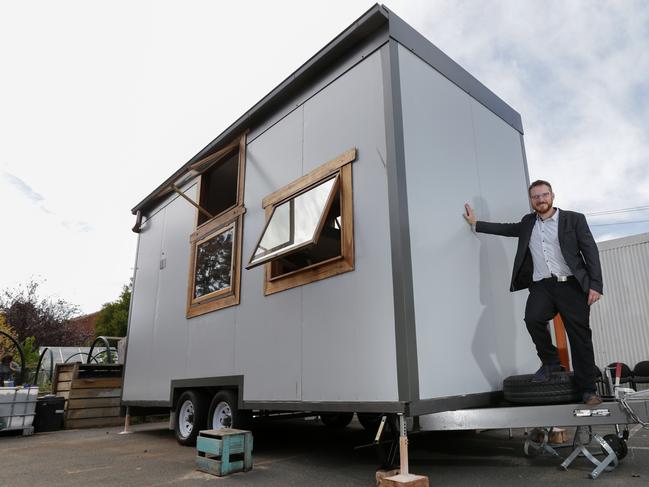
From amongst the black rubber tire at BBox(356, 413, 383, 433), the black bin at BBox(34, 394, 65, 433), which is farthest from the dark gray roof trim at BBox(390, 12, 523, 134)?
the black bin at BBox(34, 394, 65, 433)

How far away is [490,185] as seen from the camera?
15.4 feet

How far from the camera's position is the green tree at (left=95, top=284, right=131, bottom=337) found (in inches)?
1021

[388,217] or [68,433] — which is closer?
[388,217]

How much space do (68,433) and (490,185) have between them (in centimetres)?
780

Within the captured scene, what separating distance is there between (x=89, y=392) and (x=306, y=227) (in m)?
7.07

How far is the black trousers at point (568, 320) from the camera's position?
10.6 ft

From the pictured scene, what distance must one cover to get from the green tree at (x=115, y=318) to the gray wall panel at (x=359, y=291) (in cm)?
2418

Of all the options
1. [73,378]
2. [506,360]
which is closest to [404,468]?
[506,360]

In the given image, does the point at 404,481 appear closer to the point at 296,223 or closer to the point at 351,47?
the point at 296,223

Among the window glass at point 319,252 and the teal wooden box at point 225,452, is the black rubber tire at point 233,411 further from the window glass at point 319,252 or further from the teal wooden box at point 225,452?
the window glass at point 319,252

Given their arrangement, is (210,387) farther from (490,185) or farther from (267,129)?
(490,185)

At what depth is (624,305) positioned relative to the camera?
32.6ft

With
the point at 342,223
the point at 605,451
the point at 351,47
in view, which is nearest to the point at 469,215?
the point at 342,223

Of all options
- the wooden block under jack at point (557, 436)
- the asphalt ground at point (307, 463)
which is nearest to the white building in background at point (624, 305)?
the asphalt ground at point (307, 463)
